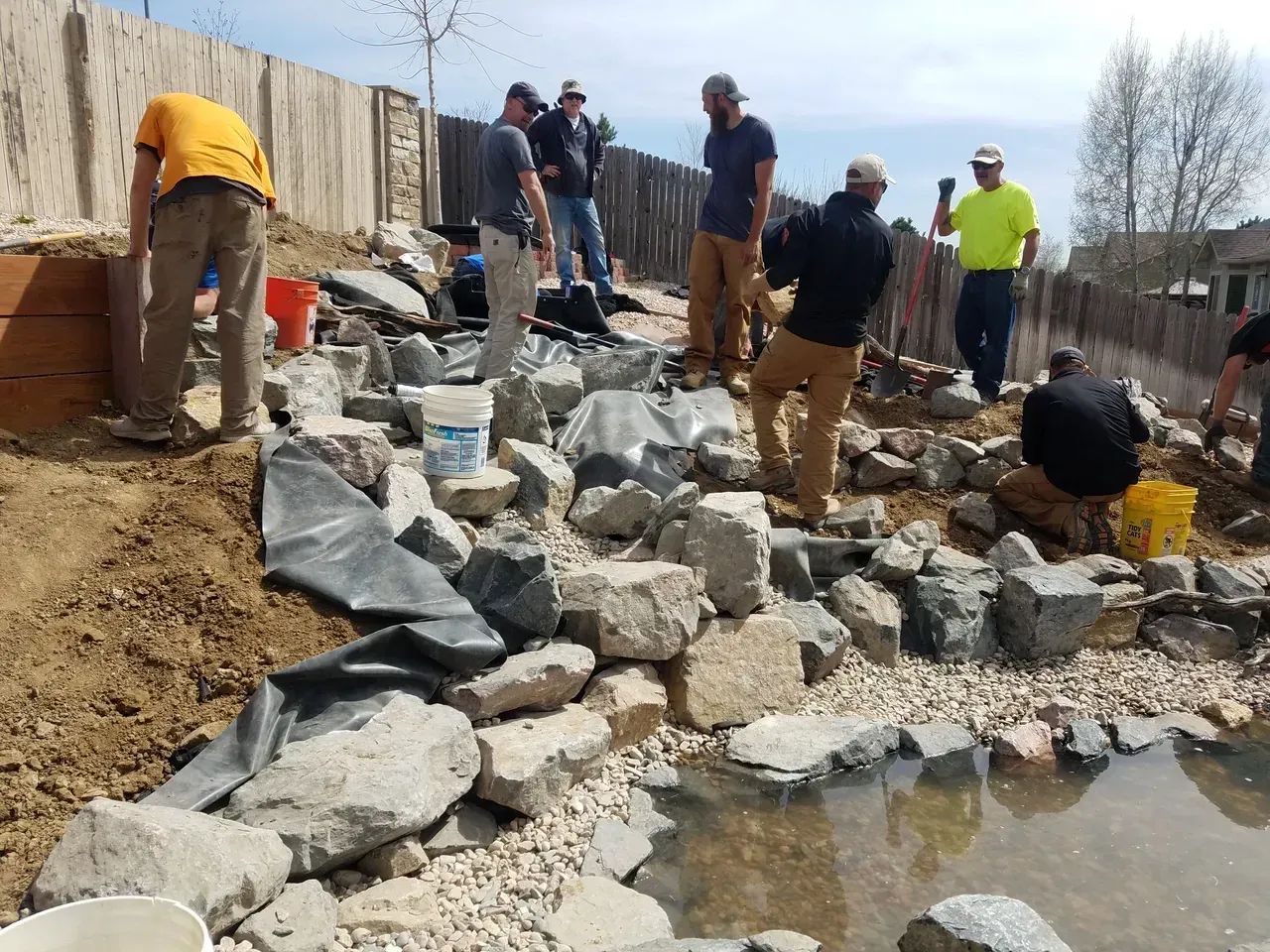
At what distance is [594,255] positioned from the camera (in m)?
8.05

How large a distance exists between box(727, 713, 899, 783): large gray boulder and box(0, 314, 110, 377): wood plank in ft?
11.5

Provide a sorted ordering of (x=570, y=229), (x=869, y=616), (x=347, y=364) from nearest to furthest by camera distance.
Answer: (x=869, y=616) → (x=347, y=364) → (x=570, y=229)

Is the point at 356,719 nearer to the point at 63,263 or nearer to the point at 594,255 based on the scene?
the point at 63,263

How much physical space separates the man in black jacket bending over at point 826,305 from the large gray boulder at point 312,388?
233cm

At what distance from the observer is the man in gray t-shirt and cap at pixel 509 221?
Answer: 5602 mm

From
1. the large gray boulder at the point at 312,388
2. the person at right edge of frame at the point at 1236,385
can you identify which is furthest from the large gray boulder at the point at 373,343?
the person at right edge of frame at the point at 1236,385

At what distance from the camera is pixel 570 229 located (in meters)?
8.03

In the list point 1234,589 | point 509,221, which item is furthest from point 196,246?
point 1234,589

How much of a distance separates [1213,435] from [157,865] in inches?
293

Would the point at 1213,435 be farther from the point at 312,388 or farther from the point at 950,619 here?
the point at 312,388

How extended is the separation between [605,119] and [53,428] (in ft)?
81.8

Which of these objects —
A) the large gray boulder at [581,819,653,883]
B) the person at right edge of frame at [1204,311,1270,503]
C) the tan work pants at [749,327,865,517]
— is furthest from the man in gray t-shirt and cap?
the person at right edge of frame at [1204,311,1270,503]

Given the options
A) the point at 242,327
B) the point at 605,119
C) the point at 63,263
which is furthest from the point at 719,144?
the point at 605,119

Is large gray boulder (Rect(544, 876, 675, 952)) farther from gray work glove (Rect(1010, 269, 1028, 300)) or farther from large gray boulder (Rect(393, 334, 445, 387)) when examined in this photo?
gray work glove (Rect(1010, 269, 1028, 300))
